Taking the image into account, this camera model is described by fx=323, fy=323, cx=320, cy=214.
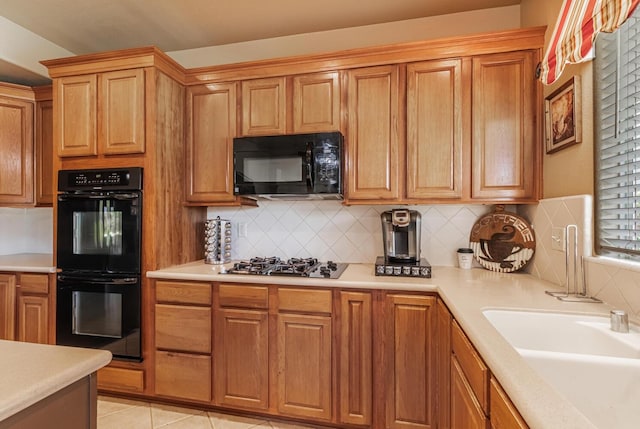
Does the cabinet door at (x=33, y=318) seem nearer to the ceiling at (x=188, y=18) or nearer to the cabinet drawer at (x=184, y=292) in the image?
the cabinet drawer at (x=184, y=292)

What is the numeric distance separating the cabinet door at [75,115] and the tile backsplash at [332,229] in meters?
1.03

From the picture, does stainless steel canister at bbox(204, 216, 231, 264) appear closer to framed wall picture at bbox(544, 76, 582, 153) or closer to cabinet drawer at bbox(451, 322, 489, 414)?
cabinet drawer at bbox(451, 322, 489, 414)

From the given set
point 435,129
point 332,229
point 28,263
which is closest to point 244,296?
point 332,229

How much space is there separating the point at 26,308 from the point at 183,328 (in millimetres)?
1326

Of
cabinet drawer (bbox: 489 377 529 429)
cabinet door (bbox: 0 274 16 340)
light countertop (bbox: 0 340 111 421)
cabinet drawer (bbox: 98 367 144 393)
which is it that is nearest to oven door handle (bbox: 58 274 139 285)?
cabinet door (bbox: 0 274 16 340)

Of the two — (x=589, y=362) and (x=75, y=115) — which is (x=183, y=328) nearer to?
(x=75, y=115)

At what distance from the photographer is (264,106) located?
2348 millimetres

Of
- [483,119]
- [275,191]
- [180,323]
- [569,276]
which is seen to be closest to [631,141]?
[569,276]

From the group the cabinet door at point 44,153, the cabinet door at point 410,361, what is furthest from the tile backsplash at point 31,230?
the cabinet door at point 410,361

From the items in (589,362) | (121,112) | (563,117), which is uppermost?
(121,112)

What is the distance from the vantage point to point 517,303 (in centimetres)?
136

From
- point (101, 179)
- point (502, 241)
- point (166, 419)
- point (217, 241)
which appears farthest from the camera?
point (217, 241)

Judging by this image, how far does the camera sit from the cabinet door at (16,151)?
2.72 m

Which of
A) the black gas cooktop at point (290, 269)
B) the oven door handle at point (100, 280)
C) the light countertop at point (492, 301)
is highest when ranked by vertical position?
the black gas cooktop at point (290, 269)
